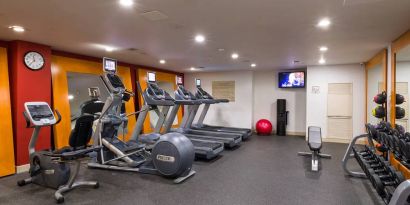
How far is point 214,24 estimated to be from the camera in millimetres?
3402

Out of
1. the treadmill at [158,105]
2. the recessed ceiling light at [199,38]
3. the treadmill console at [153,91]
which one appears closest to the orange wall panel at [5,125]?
the treadmill at [158,105]

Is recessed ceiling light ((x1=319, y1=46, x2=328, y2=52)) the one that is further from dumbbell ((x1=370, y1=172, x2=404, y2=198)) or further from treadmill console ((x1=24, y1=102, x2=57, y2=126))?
treadmill console ((x1=24, y1=102, x2=57, y2=126))

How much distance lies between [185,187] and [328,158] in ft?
11.4

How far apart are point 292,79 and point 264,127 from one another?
1.90 meters

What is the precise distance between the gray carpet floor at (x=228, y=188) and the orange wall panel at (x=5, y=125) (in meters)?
0.26

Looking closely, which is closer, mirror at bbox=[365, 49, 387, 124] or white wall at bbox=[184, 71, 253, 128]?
mirror at bbox=[365, 49, 387, 124]

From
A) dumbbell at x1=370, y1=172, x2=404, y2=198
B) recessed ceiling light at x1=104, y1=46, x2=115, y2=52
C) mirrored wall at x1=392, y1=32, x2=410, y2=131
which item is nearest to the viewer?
dumbbell at x1=370, y1=172, x2=404, y2=198

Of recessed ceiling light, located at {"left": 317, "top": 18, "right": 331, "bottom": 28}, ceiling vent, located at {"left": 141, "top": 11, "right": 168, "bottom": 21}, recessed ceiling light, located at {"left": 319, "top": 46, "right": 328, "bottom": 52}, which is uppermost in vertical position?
ceiling vent, located at {"left": 141, "top": 11, "right": 168, "bottom": 21}

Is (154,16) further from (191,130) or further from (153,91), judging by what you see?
(191,130)

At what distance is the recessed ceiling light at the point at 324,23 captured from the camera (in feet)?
10.5

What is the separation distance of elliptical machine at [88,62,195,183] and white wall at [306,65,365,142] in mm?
4949

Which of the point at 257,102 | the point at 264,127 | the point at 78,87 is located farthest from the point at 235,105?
the point at 78,87

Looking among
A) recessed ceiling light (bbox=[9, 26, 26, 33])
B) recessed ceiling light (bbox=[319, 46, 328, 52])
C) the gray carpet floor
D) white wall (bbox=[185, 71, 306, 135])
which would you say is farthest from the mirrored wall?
recessed ceiling light (bbox=[9, 26, 26, 33])

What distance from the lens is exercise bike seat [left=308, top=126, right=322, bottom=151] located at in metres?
4.83
